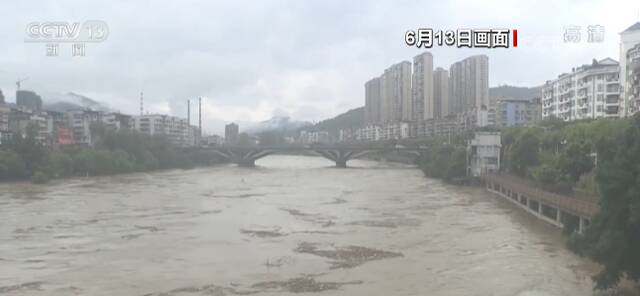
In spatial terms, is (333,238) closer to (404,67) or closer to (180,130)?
(404,67)

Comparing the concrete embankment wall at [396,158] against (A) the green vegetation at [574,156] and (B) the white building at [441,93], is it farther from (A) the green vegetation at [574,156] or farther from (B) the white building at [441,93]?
(A) the green vegetation at [574,156]

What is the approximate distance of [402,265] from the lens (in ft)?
35.6

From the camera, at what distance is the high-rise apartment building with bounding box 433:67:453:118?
63.8m

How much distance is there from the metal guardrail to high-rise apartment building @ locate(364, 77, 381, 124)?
5958cm

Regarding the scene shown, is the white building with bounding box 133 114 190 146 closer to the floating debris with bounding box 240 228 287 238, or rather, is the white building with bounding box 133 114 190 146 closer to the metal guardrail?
the metal guardrail

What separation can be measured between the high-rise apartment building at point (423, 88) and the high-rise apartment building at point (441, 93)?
0.56m

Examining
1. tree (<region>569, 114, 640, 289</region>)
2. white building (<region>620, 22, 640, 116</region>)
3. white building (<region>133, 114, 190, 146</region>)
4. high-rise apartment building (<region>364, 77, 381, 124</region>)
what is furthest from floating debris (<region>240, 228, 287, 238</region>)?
high-rise apartment building (<region>364, 77, 381, 124</region>)

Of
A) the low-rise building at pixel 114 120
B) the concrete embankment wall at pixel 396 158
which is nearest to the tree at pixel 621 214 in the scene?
the concrete embankment wall at pixel 396 158

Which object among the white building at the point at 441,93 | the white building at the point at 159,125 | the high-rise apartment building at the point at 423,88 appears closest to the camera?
the high-rise apartment building at the point at 423,88

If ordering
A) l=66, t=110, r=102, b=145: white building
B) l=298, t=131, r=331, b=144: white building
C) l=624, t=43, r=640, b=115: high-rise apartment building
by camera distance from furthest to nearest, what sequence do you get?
l=298, t=131, r=331, b=144: white building → l=66, t=110, r=102, b=145: white building → l=624, t=43, r=640, b=115: high-rise apartment building

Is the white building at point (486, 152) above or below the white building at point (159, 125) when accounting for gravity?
below

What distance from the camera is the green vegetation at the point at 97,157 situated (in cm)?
3058

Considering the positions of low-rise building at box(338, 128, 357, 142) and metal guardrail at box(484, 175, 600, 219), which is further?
low-rise building at box(338, 128, 357, 142)

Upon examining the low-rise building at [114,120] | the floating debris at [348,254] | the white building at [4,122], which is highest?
the low-rise building at [114,120]
